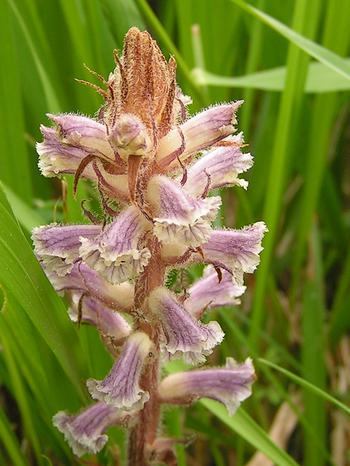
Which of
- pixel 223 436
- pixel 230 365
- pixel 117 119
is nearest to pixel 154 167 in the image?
pixel 117 119

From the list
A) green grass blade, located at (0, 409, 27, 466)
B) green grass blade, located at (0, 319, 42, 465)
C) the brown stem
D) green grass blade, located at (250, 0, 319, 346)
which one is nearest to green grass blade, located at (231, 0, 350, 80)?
green grass blade, located at (250, 0, 319, 346)

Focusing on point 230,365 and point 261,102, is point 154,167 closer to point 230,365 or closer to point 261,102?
point 230,365

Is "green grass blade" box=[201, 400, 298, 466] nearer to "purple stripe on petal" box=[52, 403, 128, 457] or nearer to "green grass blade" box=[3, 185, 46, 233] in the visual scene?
"purple stripe on petal" box=[52, 403, 128, 457]

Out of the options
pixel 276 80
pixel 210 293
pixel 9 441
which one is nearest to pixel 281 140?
pixel 276 80

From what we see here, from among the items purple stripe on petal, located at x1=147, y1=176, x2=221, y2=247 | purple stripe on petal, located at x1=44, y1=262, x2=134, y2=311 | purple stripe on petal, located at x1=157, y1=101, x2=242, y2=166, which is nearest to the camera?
purple stripe on petal, located at x1=147, y1=176, x2=221, y2=247

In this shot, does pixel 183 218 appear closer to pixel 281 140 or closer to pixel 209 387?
pixel 209 387

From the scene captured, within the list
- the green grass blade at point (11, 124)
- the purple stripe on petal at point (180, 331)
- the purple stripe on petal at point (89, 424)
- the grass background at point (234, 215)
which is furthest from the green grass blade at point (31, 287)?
the green grass blade at point (11, 124)
